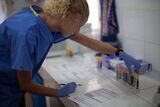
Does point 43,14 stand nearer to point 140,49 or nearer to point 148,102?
point 148,102

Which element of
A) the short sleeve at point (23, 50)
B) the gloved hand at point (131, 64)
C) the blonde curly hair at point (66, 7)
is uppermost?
A: the blonde curly hair at point (66, 7)

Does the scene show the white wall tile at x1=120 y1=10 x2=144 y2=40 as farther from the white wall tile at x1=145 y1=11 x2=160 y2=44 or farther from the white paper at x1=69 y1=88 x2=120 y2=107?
the white paper at x1=69 y1=88 x2=120 y2=107

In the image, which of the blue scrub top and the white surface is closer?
the blue scrub top

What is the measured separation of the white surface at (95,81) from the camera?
113cm

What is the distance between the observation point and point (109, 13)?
1.87 meters

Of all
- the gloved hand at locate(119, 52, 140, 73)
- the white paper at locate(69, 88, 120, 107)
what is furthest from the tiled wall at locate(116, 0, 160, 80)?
the white paper at locate(69, 88, 120, 107)

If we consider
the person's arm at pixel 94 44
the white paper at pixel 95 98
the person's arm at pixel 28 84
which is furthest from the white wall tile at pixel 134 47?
the person's arm at pixel 28 84

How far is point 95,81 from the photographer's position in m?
1.40

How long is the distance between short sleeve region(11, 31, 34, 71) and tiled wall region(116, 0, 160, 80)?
844 millimetres

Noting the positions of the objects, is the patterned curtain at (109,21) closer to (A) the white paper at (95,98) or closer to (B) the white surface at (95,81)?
(B) the white surface at (95,81)

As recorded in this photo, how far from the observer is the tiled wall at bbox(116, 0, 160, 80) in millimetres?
1445

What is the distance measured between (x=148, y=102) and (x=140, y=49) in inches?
22.7

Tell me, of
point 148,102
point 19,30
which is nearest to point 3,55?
point 19,30

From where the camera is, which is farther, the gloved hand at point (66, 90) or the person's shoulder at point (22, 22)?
the gloved hand at point (66, 90)
